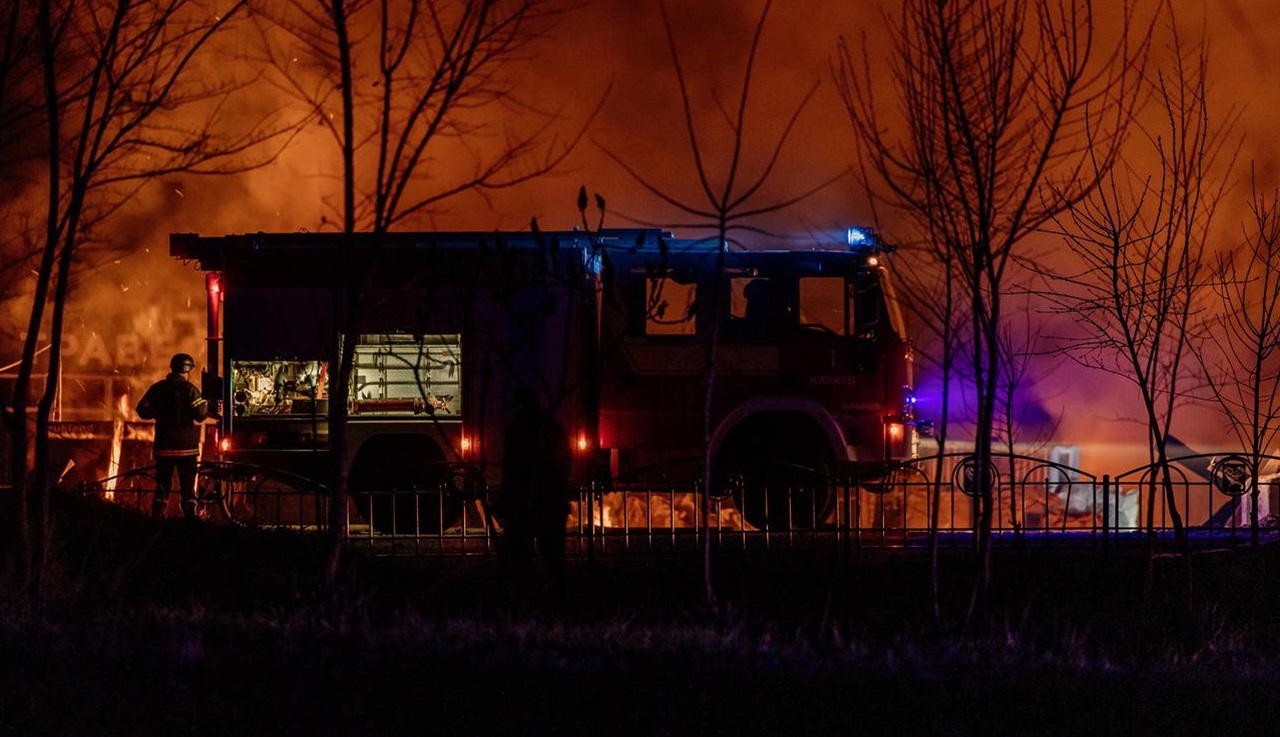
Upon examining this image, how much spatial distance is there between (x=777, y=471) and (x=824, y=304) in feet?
5.71

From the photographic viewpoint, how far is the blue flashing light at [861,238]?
14586mm

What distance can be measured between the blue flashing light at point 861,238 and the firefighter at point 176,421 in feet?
21.4

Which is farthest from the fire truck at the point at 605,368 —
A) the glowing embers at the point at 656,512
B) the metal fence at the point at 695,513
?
the glowing embers at the point at 656,512

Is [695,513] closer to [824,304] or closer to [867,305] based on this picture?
[824,304]

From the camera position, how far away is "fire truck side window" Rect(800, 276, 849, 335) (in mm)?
14586

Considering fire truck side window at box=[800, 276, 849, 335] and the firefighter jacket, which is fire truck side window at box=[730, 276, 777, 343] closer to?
fire truck side window at box=[800, 276, 849, 335]

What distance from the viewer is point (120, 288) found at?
81.6 ft

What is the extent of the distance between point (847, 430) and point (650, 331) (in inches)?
84.4

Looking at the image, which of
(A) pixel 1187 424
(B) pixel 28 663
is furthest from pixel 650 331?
(A) pixel 1187 424

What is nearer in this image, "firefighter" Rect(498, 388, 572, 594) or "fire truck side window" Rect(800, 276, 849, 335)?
"firefighter" Rect(498, 388, 572, 594)

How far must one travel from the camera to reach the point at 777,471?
14.2 metres

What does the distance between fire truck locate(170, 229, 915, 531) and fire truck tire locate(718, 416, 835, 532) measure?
0.02 m

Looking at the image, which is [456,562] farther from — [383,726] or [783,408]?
[383,726]

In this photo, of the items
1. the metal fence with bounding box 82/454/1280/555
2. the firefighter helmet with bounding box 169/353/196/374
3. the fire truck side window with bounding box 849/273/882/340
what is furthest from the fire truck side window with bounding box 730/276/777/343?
the firefighter helmet with bounding box 169/353/196/374
